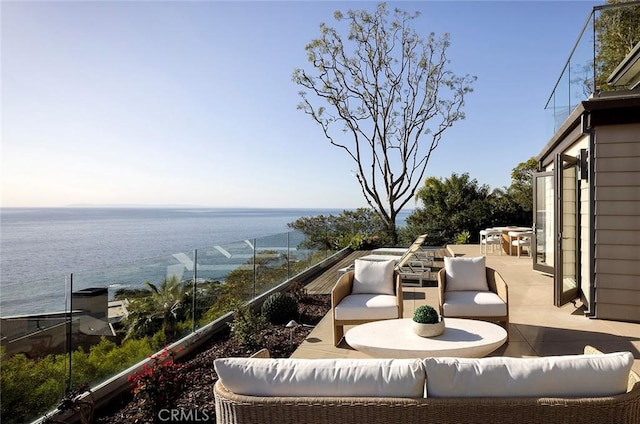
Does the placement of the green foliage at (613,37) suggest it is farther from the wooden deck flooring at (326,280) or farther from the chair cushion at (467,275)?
the wooden deck flooring at (326,280)

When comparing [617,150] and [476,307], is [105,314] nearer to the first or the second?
[476,307]

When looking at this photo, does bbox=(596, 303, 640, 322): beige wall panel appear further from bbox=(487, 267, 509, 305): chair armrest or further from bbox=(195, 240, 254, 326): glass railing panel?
bbox=(195, 240, 254, 326): glass railing panel

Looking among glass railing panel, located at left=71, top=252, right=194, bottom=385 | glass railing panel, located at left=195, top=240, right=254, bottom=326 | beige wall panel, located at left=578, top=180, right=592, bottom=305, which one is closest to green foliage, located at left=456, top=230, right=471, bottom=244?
beige wall panel, located at left=578, top=180, right=592, bottom=305

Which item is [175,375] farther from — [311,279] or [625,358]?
[311,279]

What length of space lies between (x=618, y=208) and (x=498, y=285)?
1.96 m

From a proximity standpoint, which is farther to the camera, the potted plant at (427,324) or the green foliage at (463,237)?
the green foliage at (463,237)

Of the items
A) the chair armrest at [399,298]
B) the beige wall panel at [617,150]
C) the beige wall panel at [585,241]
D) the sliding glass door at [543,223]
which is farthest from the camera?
the sliding glass door at [543,223]

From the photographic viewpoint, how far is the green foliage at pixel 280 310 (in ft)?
20.4

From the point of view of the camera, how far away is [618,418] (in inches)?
70.8

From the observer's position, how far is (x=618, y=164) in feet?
17.3

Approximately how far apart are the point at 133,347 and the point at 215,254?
73.2 inches

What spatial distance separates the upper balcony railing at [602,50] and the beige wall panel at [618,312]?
281cm

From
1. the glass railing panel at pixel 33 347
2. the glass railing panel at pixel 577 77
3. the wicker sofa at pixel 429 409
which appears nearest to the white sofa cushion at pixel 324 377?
the wicker sofa at pixel 429 409

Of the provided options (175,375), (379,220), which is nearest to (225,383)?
(175,375)
